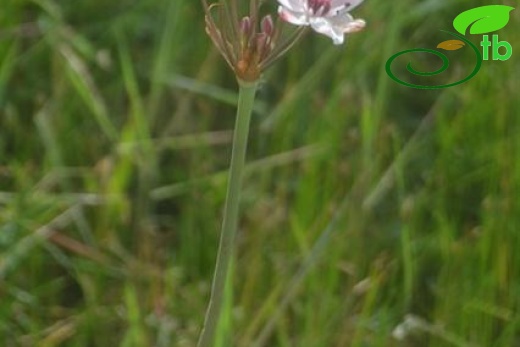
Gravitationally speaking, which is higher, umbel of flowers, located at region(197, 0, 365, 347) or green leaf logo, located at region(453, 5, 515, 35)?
umbel of flowers, located at region(197, 0, 365, 347)

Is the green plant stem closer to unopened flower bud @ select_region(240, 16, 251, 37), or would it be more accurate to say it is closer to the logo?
unopened flower bud @ select_region(240, 16, 251, 37)

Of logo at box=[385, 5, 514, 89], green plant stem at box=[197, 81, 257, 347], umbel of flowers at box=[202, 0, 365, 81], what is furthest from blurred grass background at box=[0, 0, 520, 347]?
umbel of flowers at box=[202, 0, 365, 81]

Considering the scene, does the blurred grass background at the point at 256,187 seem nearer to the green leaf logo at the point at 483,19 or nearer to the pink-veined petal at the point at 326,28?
the green leaf logo at the point at 483,19

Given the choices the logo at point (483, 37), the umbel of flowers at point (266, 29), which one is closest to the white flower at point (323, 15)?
the umbel of flowers at point (266, 29)

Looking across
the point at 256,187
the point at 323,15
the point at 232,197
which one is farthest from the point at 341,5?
the point at 256,187

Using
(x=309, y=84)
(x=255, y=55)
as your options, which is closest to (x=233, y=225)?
(x=255, y=55)
